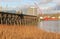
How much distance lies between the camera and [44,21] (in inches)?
335

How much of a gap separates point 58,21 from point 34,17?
1878mm

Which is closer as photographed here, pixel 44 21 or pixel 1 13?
pixel 1 13

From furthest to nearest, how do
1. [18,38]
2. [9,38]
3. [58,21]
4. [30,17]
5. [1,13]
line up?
1. [58,21]
2. [30,17]
3. [1,13]
4. [18,38]
5. [9,38]

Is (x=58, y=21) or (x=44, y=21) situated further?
(x=58, y=21)

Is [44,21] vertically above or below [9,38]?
below

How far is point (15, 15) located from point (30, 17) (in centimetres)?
76

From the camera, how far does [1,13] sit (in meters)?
7.36

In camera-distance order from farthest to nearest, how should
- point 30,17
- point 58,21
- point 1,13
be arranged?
point 58,21
point 30,17
point 1,13

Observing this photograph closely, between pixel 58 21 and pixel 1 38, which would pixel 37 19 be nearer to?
pixel 58 21

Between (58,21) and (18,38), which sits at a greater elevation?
(18,38)

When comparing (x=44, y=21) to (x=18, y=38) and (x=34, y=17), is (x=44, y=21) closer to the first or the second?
(x=34, y=17)

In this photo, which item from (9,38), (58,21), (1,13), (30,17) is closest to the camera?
(9,38)

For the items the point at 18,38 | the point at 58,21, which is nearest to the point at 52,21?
the point at 58,21

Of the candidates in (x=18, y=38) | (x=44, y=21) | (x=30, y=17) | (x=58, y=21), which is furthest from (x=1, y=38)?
(x=58, y=21)
